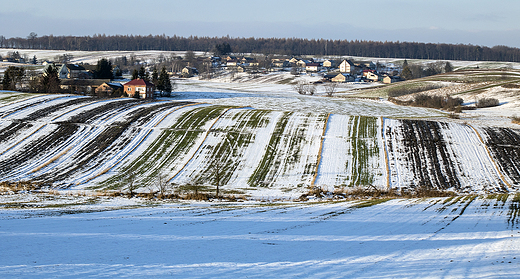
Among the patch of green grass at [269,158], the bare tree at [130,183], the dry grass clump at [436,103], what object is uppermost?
the dry grass clump at [436,103]

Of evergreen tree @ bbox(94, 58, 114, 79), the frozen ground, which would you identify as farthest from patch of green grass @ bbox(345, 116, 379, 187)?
evergreen tree @ bbox(94, 58, 114, 79)

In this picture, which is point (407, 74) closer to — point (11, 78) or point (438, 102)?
point (438, 102)

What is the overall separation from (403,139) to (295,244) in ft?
98.7

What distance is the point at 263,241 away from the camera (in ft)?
49.5

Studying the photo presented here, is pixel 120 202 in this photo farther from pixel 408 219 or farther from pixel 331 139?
pixel 331 139

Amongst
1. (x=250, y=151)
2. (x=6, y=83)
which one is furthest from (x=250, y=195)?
(x=6, y=83)

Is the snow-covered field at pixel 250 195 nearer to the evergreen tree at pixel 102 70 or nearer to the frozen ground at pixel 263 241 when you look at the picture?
the frozen ground at pixel 263 241

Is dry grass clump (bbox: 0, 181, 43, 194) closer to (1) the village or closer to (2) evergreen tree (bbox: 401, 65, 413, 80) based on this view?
(1) the village

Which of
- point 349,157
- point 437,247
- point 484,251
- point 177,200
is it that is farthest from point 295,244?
point 349,157

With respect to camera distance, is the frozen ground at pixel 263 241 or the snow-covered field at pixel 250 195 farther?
the snow-covered field at pixel 250 195

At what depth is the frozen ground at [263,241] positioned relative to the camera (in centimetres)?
1181

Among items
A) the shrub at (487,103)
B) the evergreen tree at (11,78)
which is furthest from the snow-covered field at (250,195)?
the evergreen tree at (11,78)

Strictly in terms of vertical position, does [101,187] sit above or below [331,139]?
below

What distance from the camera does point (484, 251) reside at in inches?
544
